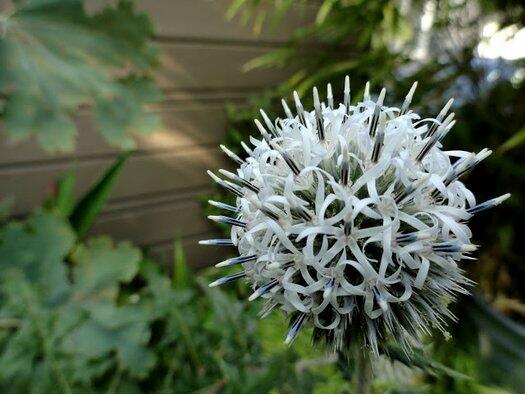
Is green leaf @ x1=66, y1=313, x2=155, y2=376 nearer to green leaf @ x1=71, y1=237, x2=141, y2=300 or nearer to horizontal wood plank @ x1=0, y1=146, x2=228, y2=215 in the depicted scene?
green leaf @ x1=71, y1=237, x2=141, y2=300

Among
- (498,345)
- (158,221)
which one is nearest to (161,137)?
(158,221)

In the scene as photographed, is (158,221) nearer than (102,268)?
No

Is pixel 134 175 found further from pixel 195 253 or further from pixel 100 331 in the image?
pixel 100 331

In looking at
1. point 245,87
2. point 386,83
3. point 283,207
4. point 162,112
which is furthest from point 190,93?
point 283,207

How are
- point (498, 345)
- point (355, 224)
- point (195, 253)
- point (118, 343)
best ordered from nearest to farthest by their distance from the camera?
point (355, 224) < point (118, 343) < point (498, 345) < point (195, 253)

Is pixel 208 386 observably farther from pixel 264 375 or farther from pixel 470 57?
pixel 470 57

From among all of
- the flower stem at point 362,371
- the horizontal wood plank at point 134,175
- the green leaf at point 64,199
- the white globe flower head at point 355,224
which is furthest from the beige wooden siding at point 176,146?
the flower stem at point 362,371

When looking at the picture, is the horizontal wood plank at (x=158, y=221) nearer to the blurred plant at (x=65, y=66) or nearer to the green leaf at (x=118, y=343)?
the blurred plant at (x=65, y=66)
